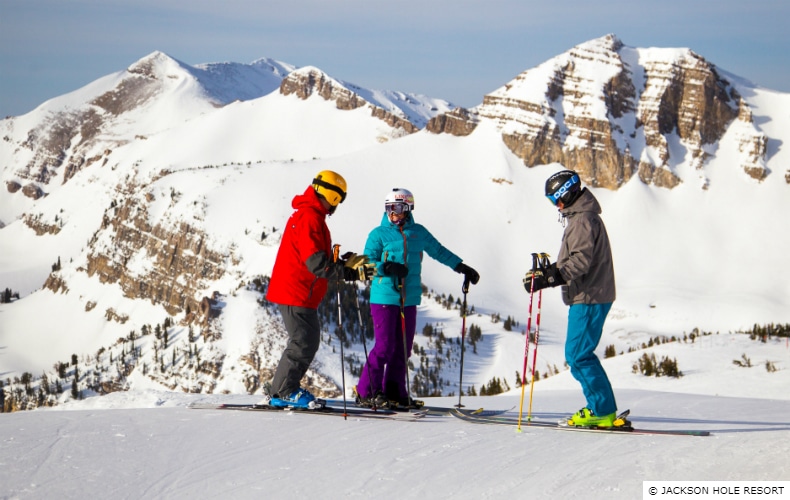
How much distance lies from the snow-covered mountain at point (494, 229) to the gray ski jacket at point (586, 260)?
19998 mm

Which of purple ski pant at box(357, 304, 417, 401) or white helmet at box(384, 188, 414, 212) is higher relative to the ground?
white helmet at box(384, 188, 414, 212)

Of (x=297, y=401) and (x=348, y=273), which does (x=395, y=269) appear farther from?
(x=297, y=401)

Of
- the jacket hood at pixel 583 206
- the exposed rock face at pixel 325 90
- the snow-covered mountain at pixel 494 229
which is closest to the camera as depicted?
the jacket hood at pixel 583 206

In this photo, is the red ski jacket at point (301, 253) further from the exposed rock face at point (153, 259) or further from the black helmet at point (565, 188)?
the exposed rock face at point (153, 259)

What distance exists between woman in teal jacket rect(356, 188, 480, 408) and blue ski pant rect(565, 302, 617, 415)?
5.49 ft

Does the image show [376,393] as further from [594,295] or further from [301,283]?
[594,295]

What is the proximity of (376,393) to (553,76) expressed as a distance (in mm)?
64933

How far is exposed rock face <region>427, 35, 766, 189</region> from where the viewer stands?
211ft

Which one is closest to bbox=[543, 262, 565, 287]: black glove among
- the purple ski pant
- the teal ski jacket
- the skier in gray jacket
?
the skier in gray jacket

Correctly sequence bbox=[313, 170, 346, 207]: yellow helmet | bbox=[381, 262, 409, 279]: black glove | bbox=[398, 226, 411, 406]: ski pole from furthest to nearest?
bbox=[398, 226, 411, 406]: ski pole < bbox=[381, 262, 409, 279]: black glove < bbox=[313, 170, 346, 207]: yellow helmet

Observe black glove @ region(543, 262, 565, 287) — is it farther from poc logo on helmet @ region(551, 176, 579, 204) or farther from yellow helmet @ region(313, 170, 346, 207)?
yellow helmet @ region(313, 170, 346, 207)

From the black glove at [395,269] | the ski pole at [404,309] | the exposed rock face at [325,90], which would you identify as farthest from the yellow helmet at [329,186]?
the exposed rock face at [325,90]

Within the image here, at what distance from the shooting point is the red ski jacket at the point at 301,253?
758 centimetres

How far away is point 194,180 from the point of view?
7219cm
